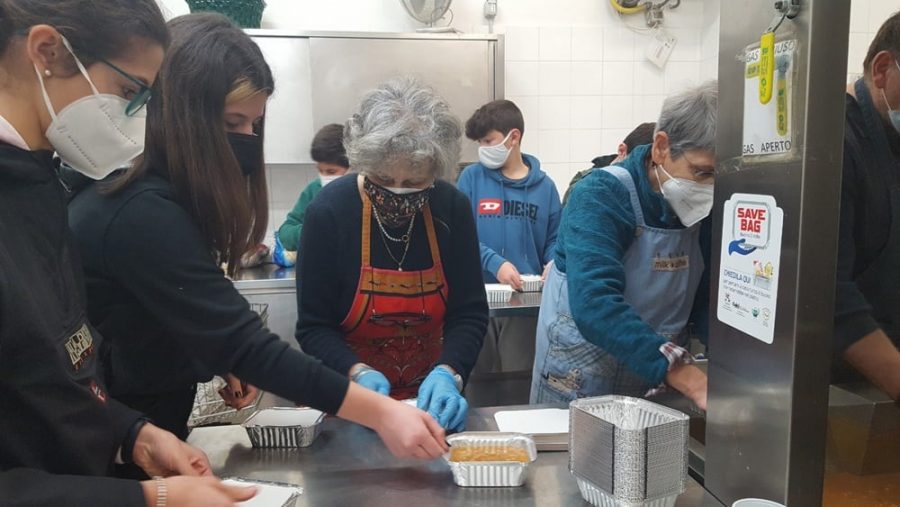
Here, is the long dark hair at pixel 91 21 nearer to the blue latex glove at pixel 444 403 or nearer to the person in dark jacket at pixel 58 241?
the person in dark jacket at pixel 58 241

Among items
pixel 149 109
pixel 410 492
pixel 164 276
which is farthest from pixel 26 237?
pixel 410 492

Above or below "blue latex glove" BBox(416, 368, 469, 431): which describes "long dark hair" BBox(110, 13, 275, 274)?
above

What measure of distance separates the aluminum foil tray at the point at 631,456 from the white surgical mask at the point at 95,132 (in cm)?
78

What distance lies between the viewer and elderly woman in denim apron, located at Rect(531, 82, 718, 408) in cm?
123

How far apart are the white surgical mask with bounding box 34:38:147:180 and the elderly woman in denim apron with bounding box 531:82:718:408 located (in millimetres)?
877

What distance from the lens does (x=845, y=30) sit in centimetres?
67

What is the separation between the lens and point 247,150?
3.78 feet

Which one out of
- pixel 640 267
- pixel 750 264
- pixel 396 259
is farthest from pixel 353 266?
pixel 750 264

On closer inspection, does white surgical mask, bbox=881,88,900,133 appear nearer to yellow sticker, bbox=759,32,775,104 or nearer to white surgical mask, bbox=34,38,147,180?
yellow sticker, bbox=759,32,775,104

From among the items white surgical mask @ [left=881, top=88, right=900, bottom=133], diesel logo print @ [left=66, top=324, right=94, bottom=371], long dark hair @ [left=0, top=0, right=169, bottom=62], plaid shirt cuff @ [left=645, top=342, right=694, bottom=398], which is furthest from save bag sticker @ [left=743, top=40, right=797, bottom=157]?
diesel logo print @ [left=66, top=324, right=94, bottom=371]

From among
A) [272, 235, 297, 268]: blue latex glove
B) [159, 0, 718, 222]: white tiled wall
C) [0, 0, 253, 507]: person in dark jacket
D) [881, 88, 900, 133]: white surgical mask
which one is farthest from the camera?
[159, 0, 718, 222]: white tiled wall

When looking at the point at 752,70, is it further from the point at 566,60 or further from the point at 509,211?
the point at 566,60

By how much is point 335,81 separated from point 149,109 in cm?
263

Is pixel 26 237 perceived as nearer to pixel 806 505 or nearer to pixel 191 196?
pixel 191 196
